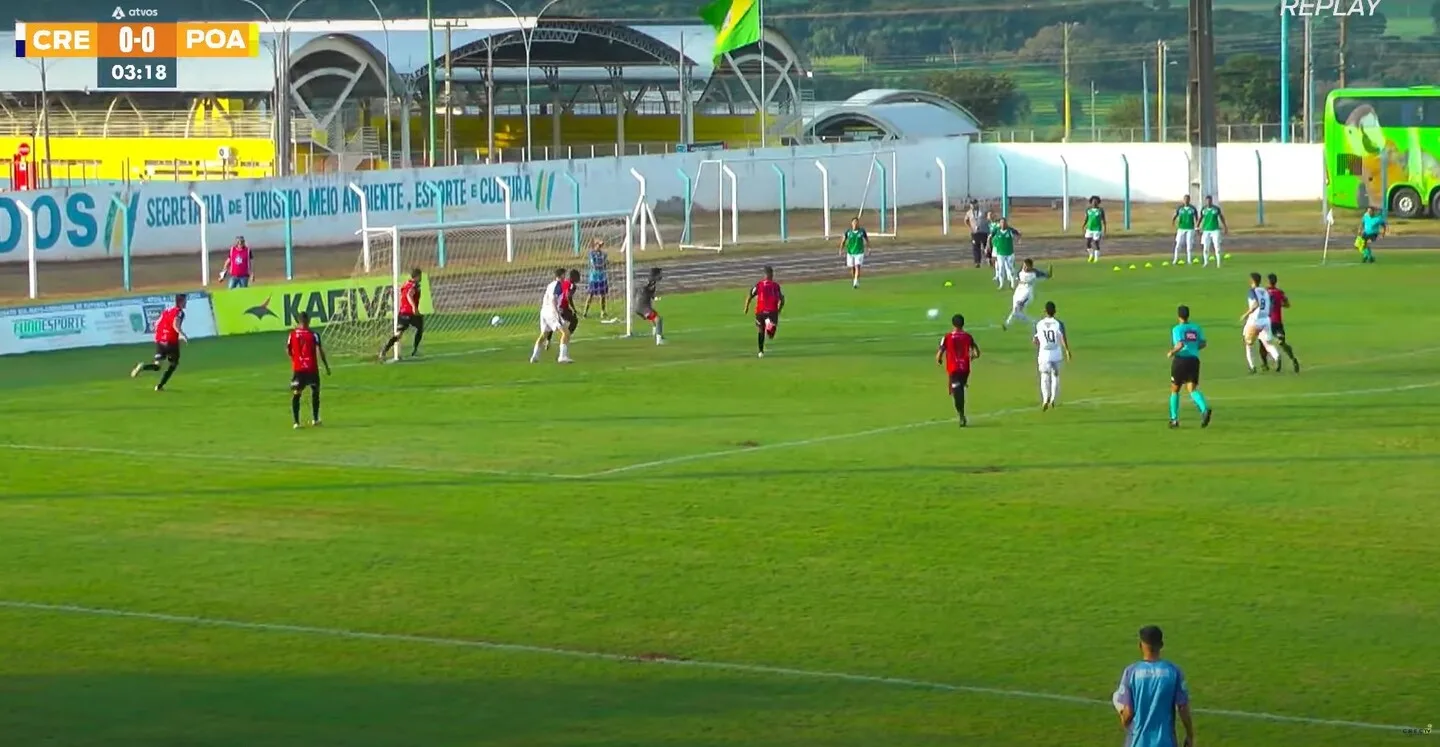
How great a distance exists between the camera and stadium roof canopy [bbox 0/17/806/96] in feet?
300

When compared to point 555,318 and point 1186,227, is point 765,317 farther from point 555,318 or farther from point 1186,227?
point 1186,227

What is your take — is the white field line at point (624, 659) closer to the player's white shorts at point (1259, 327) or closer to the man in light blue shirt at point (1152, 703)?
the man in light blue shirt at point (1152, 703)

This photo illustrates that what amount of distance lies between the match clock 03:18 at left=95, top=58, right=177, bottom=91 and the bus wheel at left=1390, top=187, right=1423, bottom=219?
170ft

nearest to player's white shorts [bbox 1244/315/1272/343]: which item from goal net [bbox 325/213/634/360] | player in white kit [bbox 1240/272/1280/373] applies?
player in white kit [bbox 1240/272/1280/373]

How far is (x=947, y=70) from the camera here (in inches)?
6727

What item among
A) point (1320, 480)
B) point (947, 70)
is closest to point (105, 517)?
point (1320, 480)

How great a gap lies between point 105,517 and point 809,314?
82.2ft

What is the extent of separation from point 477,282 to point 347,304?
7.68 metres

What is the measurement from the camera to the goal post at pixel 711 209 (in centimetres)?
6488

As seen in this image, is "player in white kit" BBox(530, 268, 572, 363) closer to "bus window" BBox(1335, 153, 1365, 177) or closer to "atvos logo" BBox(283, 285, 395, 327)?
"atvos logo" BBox(283, 285, 395, 327)

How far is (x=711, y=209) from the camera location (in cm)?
7675

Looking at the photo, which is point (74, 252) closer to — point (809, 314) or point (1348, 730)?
point (809, 314)

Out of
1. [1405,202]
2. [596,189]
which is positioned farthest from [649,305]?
[1405,202]

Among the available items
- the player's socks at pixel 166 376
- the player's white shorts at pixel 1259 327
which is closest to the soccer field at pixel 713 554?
the player's socks at pixel 166 376
